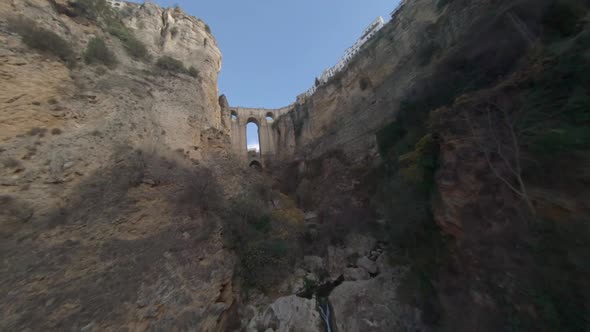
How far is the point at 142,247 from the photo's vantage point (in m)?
5.51

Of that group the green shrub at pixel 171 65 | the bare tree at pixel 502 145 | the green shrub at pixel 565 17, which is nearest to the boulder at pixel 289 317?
the bare tree at pixel 502 145

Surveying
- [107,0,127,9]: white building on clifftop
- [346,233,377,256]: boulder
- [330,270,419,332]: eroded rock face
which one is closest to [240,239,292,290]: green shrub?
[330,270,419,332]: eroded rock face

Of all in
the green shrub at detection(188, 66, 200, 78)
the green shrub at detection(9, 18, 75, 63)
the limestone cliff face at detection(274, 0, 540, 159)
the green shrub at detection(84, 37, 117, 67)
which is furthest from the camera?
the green shrub at detection(188, 66, 200, 78)

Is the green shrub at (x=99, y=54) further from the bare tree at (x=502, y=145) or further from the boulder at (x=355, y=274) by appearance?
the boulder at (x=355, y=274)

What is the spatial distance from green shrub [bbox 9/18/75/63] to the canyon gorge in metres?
0.05

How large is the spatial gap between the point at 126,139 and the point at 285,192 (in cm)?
1333

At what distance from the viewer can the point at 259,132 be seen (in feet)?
84.9

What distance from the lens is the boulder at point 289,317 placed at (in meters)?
5.92

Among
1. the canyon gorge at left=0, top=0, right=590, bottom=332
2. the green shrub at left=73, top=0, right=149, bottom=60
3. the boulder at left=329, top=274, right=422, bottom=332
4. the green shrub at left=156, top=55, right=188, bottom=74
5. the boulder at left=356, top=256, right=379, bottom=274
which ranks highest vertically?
the green shrub at left=73, top=0, right=149, bottom=60

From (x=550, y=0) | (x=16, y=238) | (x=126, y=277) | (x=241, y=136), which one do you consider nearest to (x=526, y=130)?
(x=550, y=0)

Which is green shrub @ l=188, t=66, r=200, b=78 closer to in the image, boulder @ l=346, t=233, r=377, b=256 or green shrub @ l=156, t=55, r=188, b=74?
green shrub @ l=156, t=55, r=188, b=74

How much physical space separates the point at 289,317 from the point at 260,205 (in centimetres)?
479

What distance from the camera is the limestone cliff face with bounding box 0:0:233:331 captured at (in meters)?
4.11

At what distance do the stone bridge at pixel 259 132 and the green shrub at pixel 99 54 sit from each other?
14.7m
